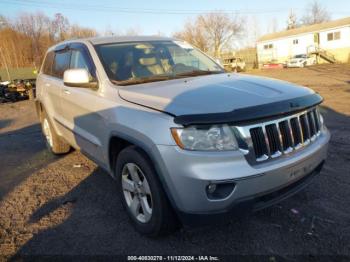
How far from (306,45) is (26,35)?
3929 cm

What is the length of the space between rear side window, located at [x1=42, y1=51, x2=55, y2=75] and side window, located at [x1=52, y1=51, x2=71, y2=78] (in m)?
0.26

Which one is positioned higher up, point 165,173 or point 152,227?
point 165,173

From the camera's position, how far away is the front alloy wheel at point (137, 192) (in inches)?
118

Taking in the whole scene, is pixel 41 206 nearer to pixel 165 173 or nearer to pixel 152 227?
pixel 152 227

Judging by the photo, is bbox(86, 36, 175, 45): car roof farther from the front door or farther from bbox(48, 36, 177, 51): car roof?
the front door

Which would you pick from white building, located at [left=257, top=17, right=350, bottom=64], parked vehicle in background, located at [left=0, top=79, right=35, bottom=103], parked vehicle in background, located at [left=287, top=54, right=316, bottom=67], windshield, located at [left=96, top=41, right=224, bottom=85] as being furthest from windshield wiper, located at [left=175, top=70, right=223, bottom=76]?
white building, located at [left=257, top=17, right=350, bottom=64]

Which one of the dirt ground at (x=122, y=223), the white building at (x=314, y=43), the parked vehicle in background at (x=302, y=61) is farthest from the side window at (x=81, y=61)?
the white building at (x=314, y=43)

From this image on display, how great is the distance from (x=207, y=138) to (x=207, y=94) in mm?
528

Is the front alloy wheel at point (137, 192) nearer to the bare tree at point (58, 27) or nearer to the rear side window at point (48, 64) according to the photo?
the rear side window at point (48, 64)

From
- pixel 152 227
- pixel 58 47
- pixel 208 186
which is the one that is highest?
pixel 58 47

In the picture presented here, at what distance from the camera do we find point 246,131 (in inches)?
97.2

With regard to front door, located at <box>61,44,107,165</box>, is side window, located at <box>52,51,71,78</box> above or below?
above

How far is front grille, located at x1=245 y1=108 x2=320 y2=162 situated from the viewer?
8.30 ft

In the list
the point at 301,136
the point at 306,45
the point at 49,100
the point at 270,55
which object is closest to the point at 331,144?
the point at 301,136
